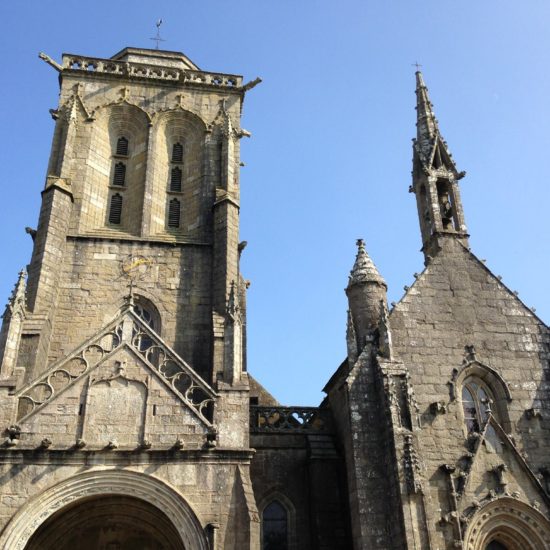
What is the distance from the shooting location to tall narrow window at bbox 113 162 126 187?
74.9 feet

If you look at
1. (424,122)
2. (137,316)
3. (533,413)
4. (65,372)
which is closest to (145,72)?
(424,122)

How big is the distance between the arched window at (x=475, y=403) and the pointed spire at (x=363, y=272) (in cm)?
338

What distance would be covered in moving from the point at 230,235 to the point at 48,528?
378 inches

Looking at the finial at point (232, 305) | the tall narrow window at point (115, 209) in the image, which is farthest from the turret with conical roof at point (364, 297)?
the tall narrow window at point (115, 209)

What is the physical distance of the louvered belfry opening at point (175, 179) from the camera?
2295 cm

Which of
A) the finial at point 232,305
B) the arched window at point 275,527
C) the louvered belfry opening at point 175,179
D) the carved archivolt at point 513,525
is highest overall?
the louvered belfry opening at point 175,179

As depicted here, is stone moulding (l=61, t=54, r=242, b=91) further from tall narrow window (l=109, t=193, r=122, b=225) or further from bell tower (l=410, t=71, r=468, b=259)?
bell tower (l=410, t=71, r=468, b=259)

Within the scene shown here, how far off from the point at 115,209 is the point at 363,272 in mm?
8886

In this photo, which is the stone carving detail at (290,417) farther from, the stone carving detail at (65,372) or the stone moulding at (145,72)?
the stone moulding at (145,72)

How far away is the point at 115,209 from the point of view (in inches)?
872

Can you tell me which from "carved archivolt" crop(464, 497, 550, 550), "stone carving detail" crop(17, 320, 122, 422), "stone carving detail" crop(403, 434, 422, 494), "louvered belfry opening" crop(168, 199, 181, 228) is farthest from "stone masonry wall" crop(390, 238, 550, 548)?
"louvered belfry opening" crop(168, 199, 181, 228)

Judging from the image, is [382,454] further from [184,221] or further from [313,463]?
[184,221]

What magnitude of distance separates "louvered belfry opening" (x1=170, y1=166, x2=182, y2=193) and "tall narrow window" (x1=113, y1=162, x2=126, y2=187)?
1.62m

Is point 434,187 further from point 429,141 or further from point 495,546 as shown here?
point 495,546
